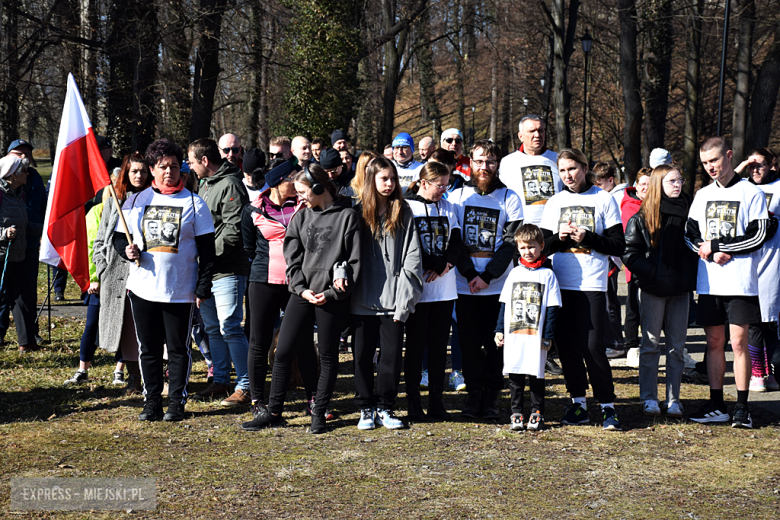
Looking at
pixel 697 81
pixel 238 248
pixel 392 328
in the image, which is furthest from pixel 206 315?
pixel 697 81

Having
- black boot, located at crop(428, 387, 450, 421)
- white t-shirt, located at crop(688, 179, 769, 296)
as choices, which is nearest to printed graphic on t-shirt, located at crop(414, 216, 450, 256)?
black boot, located at crop(428, 387, 450, 421)

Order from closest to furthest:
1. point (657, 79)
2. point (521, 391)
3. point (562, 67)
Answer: point (521, 391) → point (562, 67) → point (657, 79)

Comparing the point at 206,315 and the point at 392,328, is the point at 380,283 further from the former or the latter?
the point at 206,315

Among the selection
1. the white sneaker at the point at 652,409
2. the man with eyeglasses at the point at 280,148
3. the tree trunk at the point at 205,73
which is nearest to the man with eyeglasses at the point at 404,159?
the man with eyeglasses at the point at 280,148

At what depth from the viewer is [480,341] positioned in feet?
21.2

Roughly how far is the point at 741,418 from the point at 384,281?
9.43 feet

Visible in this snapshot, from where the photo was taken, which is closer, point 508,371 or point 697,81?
point 508,371

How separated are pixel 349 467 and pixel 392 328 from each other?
1186mm

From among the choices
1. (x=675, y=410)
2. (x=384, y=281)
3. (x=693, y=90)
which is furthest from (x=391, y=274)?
(x=693, y=90)

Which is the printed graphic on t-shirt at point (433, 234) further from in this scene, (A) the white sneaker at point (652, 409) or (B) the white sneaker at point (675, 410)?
(B) the white sneaker at point (675, 410)

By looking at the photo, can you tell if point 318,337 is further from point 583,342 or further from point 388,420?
point 583,342

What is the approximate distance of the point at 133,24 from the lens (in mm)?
15656

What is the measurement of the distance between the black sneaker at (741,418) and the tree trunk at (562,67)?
15.9 meters

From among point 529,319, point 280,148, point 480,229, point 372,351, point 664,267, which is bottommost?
point 372,351
